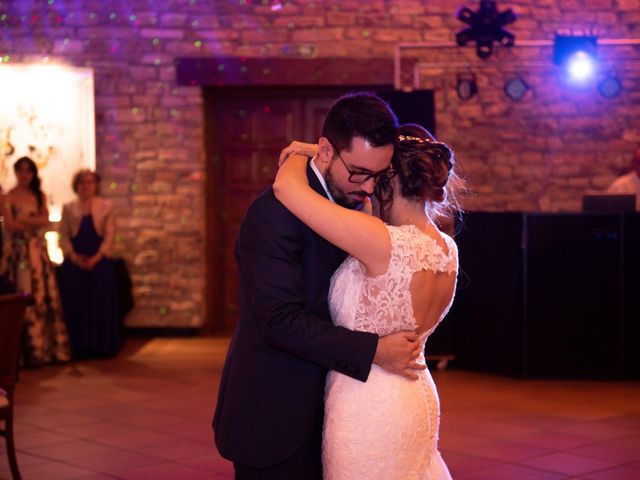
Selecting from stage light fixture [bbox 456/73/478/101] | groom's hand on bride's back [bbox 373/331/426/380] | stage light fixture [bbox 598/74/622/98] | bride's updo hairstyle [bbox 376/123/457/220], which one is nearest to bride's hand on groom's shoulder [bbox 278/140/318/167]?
bride's updo hairstyle [bbox 376/123/457/220]

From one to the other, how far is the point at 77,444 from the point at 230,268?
13.5 feet

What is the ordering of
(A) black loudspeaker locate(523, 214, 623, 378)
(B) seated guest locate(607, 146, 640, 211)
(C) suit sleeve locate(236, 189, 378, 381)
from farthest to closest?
(B) seated guest locate(607, 146, 640, 211)
(A) black loudspeaker locate(523, 214, 623, 378)
(C) suit sleeve locate(236, 189, 378, 381)

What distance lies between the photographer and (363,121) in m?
2.31

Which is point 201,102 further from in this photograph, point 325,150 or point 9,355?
point 325,150

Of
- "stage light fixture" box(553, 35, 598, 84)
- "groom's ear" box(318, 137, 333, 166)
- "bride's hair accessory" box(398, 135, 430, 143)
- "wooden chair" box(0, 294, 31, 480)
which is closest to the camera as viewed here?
"groom's ear" box(318, 137, 333, 166)

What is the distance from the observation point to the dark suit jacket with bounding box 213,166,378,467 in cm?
230

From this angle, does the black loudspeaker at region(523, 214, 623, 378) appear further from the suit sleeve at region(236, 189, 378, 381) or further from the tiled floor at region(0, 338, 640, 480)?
the suit sleeve at region(236, 189, 378, 381)

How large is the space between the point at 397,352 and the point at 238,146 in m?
6.85

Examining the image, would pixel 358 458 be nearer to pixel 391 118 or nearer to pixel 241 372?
pixel 241 372

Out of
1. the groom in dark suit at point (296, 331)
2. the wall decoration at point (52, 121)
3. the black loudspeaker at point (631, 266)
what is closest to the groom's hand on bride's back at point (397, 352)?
the groom in dark suit at point (296, 331)

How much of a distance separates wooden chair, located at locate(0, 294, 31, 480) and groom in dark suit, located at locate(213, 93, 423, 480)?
205 cm

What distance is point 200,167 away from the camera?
29.1ft

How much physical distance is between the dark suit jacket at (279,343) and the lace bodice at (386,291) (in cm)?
5

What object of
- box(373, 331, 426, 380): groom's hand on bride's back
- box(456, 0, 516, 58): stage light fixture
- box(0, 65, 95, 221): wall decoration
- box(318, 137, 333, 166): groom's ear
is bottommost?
box(373, 331, 426, 380): groom's hand on bride's back
